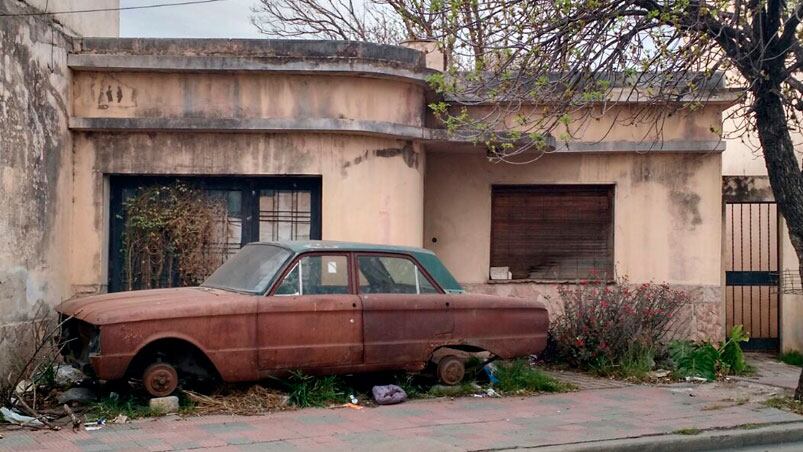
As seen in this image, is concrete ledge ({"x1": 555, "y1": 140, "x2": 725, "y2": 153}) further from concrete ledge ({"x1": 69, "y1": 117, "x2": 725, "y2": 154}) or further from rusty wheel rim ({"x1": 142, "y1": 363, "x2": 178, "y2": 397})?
rusty wheel rim ({"x1": 142, "y1": 363, "x2": 178, "y2": 397})

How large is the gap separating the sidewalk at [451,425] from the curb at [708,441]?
85 millimetres

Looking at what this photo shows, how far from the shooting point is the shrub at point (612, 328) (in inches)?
433

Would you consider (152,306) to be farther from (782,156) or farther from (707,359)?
(707,359)

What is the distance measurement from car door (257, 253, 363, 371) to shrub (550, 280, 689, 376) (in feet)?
11.8

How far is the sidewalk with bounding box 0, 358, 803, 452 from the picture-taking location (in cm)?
712

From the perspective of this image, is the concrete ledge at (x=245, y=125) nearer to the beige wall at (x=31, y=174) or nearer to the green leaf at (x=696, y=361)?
the beige wall at (x=31, y=174)

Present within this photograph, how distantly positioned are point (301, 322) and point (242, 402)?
0.94m

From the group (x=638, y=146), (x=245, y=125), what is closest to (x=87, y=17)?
(x=245, y=125)

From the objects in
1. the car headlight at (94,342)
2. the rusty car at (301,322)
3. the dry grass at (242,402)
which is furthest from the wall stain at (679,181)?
the car headlight at (94,342)

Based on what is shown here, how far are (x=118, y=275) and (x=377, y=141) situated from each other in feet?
12.4

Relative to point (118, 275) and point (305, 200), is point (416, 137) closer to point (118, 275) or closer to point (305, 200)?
point (305, 200)

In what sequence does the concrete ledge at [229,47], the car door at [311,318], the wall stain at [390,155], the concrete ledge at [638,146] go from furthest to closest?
the concrete ledge at [638,146], the wall stain at [390,155], the concrete ledge at [229,47], the car door at [311,318]

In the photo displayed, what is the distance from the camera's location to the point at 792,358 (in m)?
13.2

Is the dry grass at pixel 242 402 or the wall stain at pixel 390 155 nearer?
the dry grass at pixel 242 402
